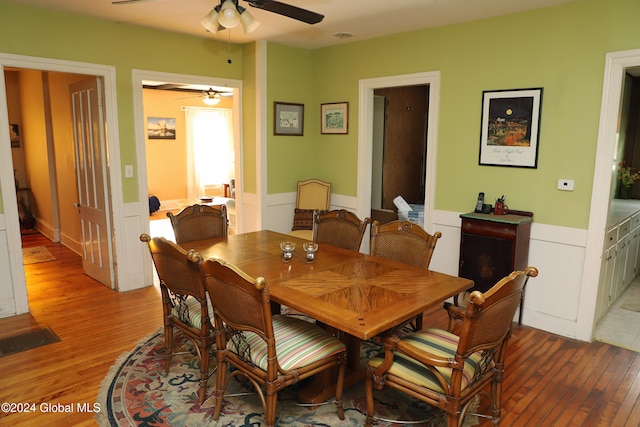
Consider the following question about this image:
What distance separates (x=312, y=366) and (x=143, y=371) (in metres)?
1.35

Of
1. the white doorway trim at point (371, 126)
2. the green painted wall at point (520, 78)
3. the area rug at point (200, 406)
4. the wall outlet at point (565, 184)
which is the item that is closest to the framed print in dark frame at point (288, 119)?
the green painted wall at point (520, 78)

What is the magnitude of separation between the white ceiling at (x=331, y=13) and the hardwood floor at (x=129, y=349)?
2557 millimetres

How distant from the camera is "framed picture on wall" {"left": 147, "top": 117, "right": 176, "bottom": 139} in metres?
8.93

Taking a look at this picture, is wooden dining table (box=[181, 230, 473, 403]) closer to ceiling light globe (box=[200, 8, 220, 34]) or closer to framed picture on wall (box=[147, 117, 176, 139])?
ceiling light globe (box=[200, 8, 220, 34])

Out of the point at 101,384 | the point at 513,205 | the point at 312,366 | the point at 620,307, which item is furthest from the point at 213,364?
the point at 620,307

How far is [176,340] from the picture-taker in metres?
3.32

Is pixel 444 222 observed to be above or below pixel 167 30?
below

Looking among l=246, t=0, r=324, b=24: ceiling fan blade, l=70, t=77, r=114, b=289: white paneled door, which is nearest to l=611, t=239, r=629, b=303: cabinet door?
l=246, t=0, r=324, b=24: ceiling fan blade

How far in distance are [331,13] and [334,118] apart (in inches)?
60.2

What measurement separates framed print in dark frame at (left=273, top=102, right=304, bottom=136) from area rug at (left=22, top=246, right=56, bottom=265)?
3.29m

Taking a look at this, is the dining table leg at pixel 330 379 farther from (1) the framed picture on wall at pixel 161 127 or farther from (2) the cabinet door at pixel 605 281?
(1) the framed picture on wall at pixel 161 127

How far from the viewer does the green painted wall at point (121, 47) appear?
3.60 m

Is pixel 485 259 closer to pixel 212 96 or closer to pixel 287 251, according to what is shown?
pixel 287 251

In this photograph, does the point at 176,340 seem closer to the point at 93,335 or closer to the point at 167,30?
the point at 93,335
